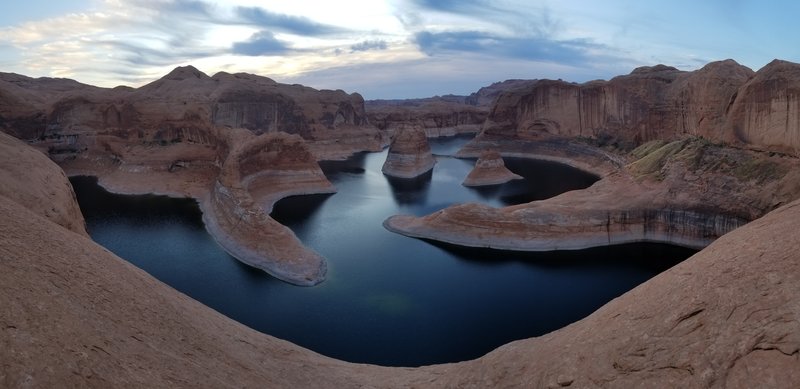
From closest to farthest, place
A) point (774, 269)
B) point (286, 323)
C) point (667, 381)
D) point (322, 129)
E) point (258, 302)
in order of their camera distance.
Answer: point (667, 381) < point (774, 269) < point (286, 323) < point (258, 302) < point (322, 129)

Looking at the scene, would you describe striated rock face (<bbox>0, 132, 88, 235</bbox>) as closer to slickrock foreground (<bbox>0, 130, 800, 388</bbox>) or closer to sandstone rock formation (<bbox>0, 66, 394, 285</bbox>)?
slickrock foreground (<bbox>0, 130, 800, 388</bbox>)

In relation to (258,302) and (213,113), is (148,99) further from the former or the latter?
(258,302)

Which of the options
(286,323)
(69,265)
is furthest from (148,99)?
(69,265)

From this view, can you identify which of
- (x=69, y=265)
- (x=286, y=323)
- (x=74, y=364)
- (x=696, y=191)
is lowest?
(x=286, y=323)

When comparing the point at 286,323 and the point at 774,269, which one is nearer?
the point at 774,269

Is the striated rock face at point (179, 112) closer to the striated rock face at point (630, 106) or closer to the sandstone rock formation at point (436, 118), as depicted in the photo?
the sandstone rock formation at point (436, 118)

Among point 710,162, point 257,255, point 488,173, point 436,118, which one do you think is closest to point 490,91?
point 436,118

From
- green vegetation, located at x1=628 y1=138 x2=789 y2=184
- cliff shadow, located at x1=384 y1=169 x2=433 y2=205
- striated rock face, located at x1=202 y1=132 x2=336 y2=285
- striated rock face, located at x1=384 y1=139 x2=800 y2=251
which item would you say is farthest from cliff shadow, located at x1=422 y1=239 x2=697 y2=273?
cliff shadow, located at x1=384 y1=169 x2=433 y2=205
